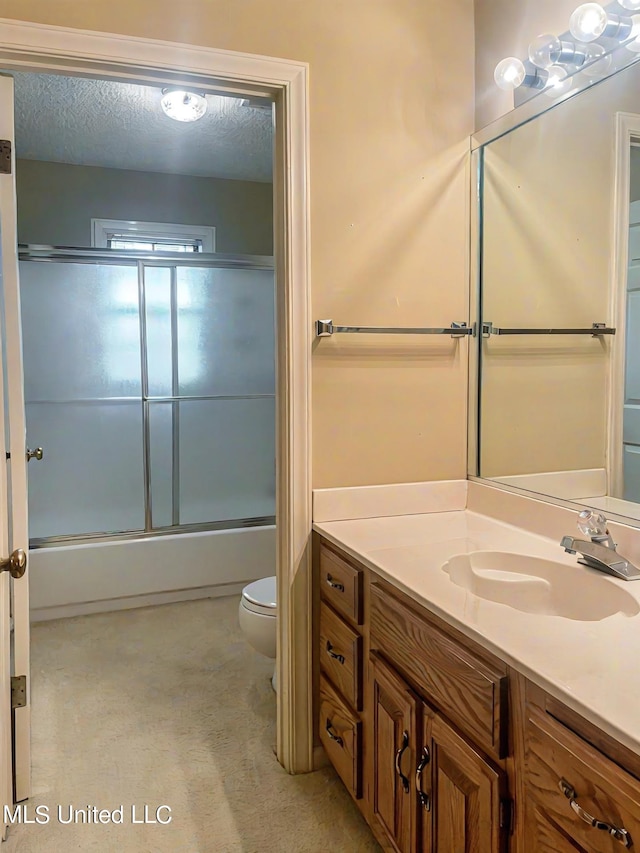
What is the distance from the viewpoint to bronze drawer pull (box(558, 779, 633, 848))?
0.76m

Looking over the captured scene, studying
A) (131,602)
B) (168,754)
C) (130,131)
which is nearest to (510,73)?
(130,131)

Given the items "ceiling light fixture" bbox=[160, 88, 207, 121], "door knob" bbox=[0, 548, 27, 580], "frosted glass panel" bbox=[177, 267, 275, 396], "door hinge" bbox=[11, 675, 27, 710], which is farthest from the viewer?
"frosted glass panel" bbox=[177, 267, 275, 396]

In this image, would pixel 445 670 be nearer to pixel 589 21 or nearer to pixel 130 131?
pixel 589 21

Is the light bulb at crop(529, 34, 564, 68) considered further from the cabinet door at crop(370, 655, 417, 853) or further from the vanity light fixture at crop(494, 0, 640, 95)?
the cabinet door at crop(370, 655, 417, 853)

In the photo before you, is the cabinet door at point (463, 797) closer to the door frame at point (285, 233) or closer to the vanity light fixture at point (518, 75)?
the door frame at point (285, 233)

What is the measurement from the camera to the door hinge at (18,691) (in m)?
1.79

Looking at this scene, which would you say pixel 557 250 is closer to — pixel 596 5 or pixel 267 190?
pixel 596 5

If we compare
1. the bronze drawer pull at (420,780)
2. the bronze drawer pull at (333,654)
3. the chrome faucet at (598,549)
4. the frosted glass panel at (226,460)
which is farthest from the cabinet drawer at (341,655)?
the frosted glass panel at (226,460)

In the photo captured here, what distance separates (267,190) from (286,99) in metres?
2.41

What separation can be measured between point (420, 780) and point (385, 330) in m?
1.21

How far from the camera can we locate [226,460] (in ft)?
12.5

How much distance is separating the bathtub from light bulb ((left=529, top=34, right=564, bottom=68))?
8.75 ft

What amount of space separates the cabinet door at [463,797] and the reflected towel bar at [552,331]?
0.99 meters

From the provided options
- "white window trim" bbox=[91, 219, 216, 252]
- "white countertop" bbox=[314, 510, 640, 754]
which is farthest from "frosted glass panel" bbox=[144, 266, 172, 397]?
"white countertop" bbox=[314, 510, 640, 754]
